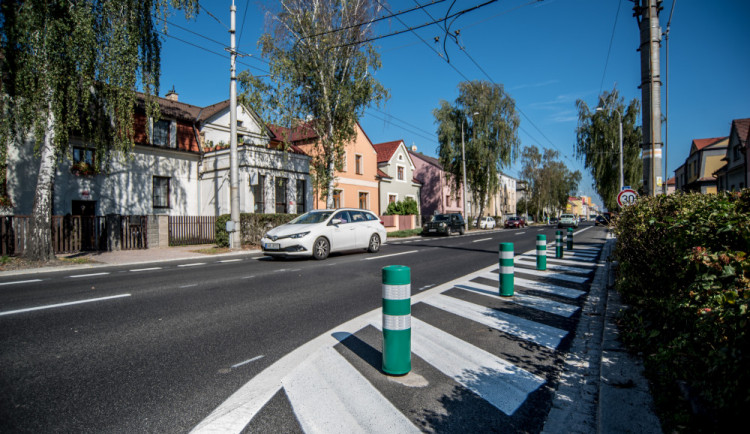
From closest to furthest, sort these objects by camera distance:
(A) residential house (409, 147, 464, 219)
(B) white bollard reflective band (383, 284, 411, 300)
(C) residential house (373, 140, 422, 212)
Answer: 1. (B) white bollard reflective band (383, 284, 411, 300)
2. (C) residential house (373, 140, 422, 212)
3. (A) residential house (409, 147, 464, 219)

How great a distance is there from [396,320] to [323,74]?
1979cm

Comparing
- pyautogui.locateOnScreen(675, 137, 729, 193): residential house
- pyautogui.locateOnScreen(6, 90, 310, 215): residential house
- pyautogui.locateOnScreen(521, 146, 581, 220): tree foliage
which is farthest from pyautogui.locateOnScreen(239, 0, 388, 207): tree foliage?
pyautogui.locateOnScreen(521, 146, 581, 220): tree foliage

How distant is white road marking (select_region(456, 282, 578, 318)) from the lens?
575 centimetres

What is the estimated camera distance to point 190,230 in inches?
743

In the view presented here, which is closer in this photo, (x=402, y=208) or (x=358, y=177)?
(x=358, y=177)

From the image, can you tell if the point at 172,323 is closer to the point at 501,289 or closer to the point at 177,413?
the point at 177,413

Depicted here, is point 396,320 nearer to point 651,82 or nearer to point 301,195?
point 651,82

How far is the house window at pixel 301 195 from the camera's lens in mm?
24516

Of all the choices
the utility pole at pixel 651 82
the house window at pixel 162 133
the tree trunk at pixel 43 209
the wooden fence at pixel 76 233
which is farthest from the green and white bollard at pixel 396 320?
the house window at pixel 162 133

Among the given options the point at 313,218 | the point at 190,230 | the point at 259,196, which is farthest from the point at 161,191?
the point at 313,218

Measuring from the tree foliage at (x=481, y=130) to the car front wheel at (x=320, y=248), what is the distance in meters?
27.6

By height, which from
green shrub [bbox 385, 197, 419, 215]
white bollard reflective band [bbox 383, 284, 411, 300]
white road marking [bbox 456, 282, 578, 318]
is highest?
green shrub [bbox 385, 197, 419, 215]

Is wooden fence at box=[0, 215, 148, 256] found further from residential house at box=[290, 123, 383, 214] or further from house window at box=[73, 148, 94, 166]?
residential house at box=[290, 123, 383, 214]

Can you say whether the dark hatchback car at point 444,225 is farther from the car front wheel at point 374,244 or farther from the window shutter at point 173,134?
the window shutter at point 173,134
